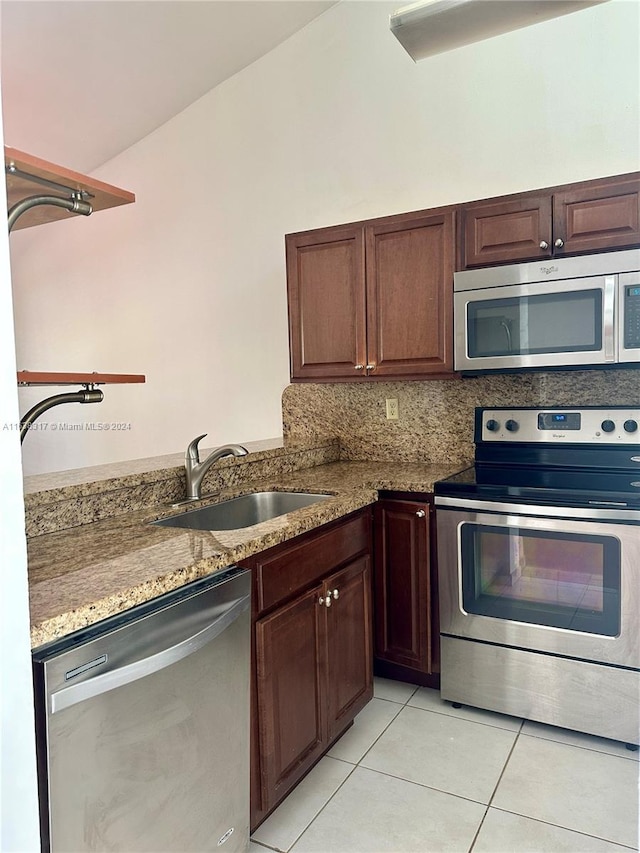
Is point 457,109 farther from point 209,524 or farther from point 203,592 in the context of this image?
point 203,592

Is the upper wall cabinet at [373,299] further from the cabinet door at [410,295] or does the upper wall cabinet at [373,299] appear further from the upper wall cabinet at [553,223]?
the upper wall cabinet at [553,223]

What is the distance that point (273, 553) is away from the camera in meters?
1.70

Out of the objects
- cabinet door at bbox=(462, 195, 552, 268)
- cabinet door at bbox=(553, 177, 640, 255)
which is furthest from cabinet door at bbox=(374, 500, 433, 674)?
cabinet door at bbox=(553, 177, 640, 255)

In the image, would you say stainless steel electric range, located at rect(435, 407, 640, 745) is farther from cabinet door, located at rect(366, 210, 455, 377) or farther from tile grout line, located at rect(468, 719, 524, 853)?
cabinet door, located at rect(366, 210, 455, 377)

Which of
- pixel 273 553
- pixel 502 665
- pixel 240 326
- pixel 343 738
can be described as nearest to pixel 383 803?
pixel 343 738

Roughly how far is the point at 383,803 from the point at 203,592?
102 centimetres

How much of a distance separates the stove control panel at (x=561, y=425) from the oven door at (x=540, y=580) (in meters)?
0.41

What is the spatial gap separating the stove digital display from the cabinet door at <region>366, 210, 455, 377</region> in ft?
1.41

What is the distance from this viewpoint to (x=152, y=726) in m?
1.24

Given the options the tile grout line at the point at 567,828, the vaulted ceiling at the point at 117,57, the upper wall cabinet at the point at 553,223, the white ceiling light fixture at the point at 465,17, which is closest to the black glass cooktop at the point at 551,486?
the upper wall cabinet at the point at 553,223

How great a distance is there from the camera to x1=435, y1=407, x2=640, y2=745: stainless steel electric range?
6.68ft

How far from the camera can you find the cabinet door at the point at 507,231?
2.27 metres

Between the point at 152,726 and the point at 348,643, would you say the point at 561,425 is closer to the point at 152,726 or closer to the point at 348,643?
the point at 348,643

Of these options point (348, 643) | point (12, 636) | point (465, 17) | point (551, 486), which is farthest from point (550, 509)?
point (12, 636)
